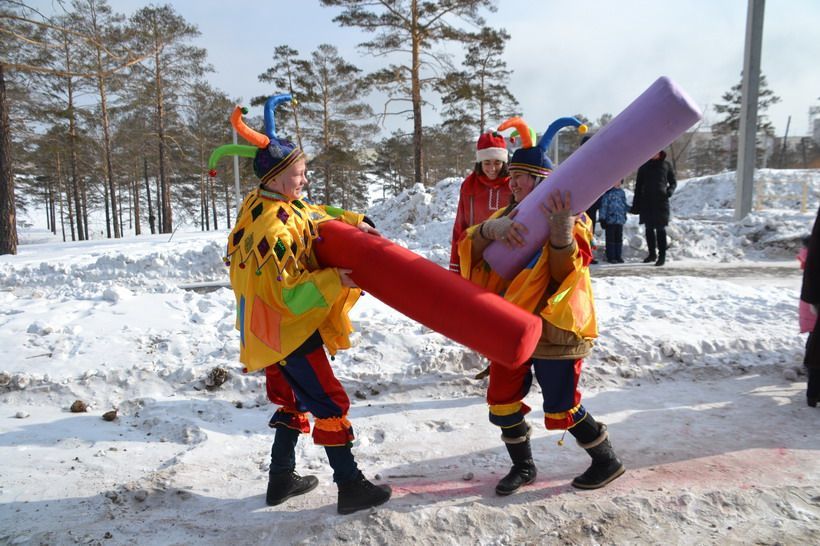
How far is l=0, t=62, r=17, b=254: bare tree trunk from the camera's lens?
13.6 metres

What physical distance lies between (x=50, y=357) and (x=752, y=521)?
5260mm

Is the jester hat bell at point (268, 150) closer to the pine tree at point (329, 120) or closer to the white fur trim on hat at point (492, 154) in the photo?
the white fur trim on hat at point (492, 154)

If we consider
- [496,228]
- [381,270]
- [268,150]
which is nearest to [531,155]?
[496,228]

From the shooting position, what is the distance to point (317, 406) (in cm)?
263

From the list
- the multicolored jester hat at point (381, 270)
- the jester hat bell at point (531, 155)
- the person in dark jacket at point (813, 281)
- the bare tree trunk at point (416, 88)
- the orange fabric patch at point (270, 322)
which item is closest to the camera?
the multicolored jester hat at point (381, 270)

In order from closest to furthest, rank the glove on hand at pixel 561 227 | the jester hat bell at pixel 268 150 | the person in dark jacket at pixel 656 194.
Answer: the glove on hand at pixel 561 227
the jester hat bell at pixel 268 150
the person in dark jacket at pixel 656 194

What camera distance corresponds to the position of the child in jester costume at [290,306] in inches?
94.8

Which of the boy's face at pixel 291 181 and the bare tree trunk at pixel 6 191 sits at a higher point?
the bare tree trunk at pixel 6 191

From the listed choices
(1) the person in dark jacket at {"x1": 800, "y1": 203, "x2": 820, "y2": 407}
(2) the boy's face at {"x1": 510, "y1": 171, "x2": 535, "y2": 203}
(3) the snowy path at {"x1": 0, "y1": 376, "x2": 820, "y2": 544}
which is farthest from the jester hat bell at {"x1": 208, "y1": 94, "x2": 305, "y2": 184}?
(1) the person in dark jacket at {"x1": 800, "y1": 203, "x2": 820, "y2": 407}

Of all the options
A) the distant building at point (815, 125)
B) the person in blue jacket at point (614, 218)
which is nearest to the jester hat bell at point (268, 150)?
the person in blue jacket at point (614, 218)

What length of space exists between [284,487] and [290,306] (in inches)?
45.3

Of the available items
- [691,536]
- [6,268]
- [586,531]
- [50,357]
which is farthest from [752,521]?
[6,268]

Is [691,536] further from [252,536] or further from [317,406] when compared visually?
[252,536]

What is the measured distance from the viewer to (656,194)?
9.11 meters
